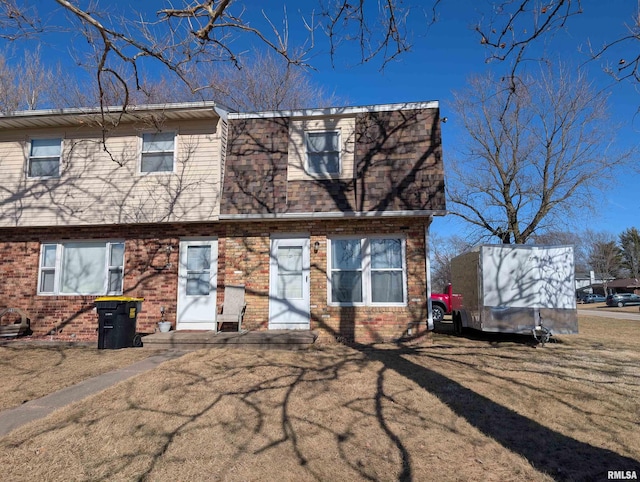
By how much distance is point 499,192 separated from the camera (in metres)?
21.5

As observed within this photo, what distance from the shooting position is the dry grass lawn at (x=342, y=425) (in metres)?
3.53

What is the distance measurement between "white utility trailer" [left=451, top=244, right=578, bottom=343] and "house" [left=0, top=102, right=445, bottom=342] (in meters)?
1.77

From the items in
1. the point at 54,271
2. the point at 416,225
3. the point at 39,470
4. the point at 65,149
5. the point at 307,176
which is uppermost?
the point at 65,149

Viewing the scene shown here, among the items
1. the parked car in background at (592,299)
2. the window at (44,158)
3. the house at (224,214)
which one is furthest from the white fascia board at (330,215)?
the parked car in background at (592,299)

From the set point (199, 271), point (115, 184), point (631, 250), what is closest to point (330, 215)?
point (199, 271)

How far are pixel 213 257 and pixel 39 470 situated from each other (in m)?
7.05

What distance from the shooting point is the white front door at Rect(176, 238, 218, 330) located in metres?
10.2

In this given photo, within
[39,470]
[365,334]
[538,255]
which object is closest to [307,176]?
[365,334]

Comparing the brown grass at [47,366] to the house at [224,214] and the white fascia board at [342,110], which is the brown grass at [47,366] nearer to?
the house at [224,214]

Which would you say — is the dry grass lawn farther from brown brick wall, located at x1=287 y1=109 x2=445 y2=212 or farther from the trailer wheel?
the trailer wheel

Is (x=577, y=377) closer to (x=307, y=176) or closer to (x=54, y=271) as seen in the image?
(x=307, y=176)

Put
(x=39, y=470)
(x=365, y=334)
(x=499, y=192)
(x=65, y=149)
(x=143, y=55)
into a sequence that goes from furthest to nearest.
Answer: (x=499, y=192)
(x=65, y=149)
(x=365, y=334)
(x=143, y=55)
(x=39, y=470)

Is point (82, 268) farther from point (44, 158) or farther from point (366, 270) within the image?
point (366, 270)

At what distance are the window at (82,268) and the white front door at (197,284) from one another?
1.65 meters
